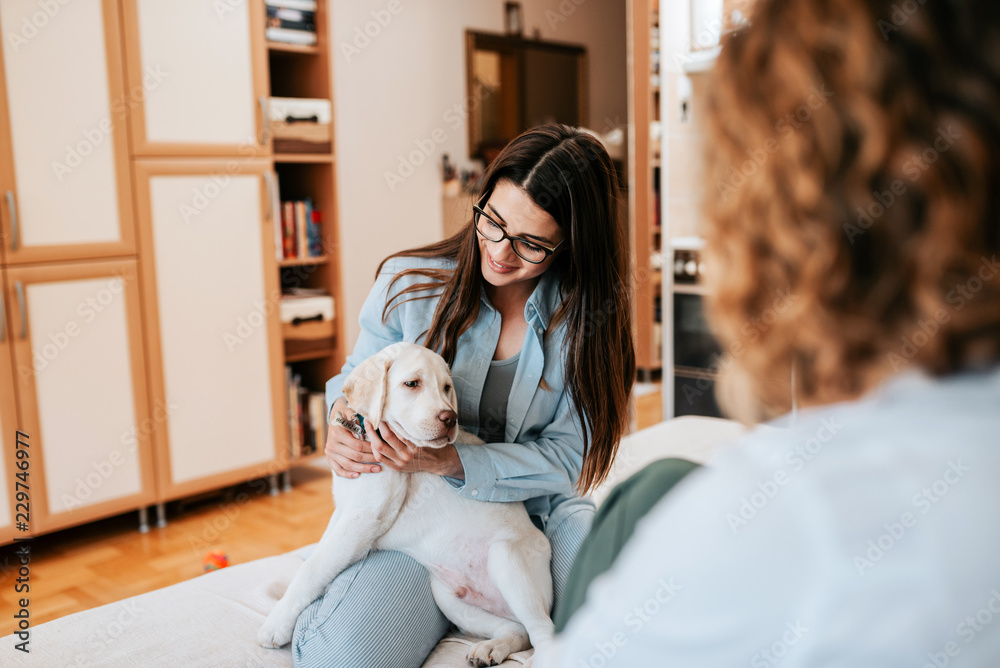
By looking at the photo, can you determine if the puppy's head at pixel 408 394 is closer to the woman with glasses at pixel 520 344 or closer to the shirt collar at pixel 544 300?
the woman with glasses at pixel 520 344

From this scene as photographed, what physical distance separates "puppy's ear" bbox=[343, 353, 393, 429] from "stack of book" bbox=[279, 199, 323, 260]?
7.23 feet

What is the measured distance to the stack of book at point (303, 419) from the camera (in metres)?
3.52

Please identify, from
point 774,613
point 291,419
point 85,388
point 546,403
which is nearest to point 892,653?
point 774,613

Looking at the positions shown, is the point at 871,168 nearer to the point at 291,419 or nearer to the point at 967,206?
the point at 967,206

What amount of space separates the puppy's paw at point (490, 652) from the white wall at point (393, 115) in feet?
9.74

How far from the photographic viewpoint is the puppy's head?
1.39 metres

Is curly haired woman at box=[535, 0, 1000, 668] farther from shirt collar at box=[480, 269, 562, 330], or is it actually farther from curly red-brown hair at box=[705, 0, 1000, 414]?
shirt collar at box=[480, 269, 562, 330]

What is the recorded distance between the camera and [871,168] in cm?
49

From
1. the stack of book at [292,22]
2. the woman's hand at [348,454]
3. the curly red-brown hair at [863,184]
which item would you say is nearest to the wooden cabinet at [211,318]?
the stack of book at [292,22]

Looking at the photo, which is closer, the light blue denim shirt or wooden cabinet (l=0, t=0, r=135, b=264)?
the light blue denim shirt

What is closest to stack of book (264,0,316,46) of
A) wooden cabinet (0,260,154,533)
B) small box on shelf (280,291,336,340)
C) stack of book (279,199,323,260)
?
stack of book (279,199,323,260)

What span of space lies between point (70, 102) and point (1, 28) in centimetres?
28

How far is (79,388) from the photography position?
→ 9.20 feet

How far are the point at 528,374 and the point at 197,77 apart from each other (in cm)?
213
